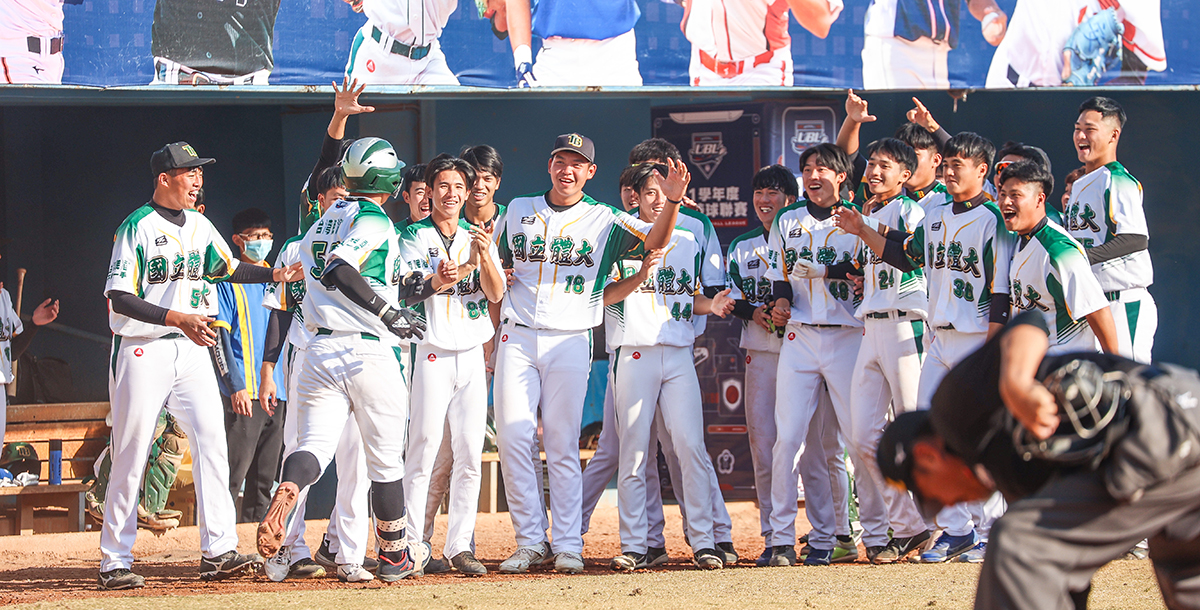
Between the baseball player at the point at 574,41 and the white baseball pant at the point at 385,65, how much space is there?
0.44 metres

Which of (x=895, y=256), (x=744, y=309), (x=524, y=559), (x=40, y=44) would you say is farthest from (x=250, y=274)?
(x=895, y=256)

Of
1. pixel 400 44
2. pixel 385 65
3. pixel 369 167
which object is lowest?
pixel 369 167

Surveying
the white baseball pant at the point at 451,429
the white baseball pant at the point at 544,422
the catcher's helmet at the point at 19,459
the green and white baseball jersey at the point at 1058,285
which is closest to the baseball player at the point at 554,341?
the white baseball pant at the point at 544,422

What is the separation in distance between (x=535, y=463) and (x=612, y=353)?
2.20 ft

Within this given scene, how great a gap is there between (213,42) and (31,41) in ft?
2.79

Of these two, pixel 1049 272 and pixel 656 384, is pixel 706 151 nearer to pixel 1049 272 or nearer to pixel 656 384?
pixel 656 384

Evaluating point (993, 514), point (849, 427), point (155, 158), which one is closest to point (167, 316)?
point (155, 158)

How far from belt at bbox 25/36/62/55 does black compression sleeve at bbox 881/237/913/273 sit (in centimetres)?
414

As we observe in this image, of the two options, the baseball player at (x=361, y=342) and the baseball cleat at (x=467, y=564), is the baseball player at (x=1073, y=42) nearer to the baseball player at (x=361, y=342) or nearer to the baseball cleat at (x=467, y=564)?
the baseball player at (x=361, y=342)

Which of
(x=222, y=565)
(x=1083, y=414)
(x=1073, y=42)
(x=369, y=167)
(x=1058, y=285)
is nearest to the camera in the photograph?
(x=1083, y=414)

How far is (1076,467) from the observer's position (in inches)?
103

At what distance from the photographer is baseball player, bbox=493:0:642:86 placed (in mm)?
6594

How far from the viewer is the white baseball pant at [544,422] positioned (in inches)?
227

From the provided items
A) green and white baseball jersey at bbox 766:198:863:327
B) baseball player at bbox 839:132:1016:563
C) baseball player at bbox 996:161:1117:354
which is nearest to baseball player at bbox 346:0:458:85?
green and white baseball jersey at bbox 766:198:863:327
